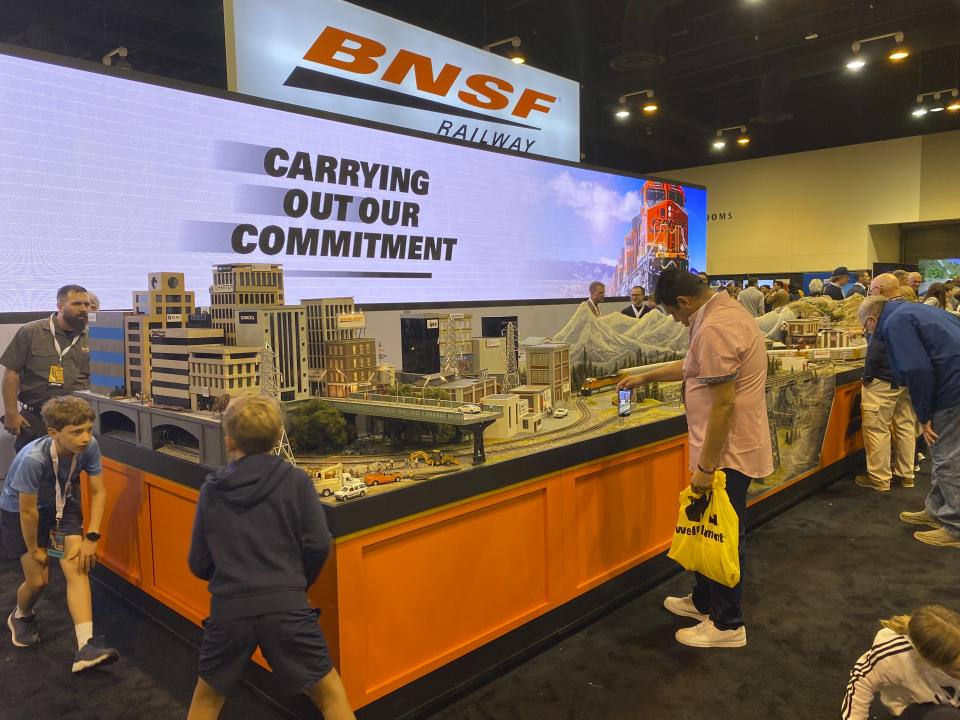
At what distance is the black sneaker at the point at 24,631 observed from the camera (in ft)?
10.0

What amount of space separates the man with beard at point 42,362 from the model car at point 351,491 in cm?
285

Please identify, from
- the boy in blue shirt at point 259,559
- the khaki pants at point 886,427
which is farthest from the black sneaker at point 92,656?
the khaki pants at point 886,427

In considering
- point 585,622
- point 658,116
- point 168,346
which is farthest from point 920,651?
point 658,116

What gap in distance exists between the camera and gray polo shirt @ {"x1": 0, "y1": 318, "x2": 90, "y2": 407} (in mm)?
4090

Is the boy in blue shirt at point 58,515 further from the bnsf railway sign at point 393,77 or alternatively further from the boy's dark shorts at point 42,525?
the bnsf railway sign at point 393,77

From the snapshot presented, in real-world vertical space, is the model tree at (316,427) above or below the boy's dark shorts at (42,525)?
above

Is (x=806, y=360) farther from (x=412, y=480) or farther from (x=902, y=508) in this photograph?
(x=412, y=480)

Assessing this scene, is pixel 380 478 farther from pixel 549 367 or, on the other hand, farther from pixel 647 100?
pixel 647 100

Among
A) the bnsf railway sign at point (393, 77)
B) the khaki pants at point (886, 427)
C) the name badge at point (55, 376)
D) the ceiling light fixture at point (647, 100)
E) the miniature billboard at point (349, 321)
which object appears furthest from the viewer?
the ceiling light fixture at point (647, 100)

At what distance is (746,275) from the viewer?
1608 centimetres

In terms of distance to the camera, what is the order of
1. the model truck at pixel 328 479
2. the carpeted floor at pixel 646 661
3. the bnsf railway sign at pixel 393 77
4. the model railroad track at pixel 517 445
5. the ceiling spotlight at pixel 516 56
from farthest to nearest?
the ceiling spotlight at pixel 516 56 → the bnsf railway sign at pixel 393 77 → the model railroad track at pixel 517 445 → the carpeted floor at pixel 646 661 → the model truck at pixel 328 479

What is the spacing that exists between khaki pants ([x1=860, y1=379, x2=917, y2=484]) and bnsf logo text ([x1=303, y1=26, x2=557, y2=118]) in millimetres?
5235

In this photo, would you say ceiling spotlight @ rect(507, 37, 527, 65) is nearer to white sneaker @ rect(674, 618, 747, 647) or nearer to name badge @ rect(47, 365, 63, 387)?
name badge @ rect(47, 365, 63, 387)

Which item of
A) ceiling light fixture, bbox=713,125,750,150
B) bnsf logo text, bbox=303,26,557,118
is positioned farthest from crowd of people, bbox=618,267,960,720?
ceiling light fixture, bbox=713,125,750,150
